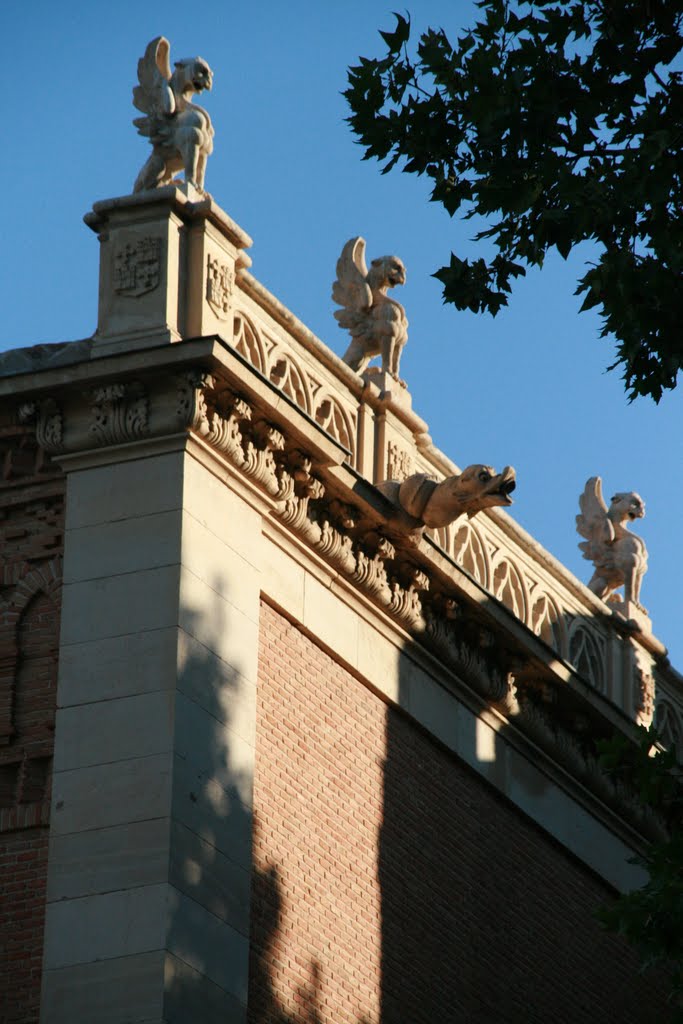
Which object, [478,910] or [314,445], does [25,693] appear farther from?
[478,910]

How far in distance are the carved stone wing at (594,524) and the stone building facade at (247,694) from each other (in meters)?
2.34

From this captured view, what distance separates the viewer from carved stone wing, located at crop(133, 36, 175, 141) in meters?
23.8

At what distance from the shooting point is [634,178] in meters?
18.8

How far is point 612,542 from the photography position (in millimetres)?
29641

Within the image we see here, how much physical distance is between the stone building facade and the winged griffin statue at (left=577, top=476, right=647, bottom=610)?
2.36 meters

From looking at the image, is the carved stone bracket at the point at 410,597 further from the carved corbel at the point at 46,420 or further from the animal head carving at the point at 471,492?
the carved corbel at the point at 46,420

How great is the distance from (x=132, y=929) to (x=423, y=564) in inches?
226

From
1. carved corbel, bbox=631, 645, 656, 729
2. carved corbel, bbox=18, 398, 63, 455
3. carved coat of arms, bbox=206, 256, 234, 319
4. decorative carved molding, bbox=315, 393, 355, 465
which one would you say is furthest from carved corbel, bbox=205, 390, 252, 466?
carved corbel, bbox=631, 645, 656, 729

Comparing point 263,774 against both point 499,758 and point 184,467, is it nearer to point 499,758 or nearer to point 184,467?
point 184,467

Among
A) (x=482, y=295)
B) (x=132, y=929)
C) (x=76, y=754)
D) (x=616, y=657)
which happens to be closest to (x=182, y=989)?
(x=132, y=929)

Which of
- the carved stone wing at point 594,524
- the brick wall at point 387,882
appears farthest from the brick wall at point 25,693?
the carved stone wing at point 594,524

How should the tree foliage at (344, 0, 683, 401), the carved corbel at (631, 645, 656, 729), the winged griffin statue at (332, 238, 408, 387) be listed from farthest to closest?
the carved corbel at (631, 645, 656, 729), the winged griffin statue at (332, 238, 408, 387), the tree foliage at (344, 0, 683, 401)

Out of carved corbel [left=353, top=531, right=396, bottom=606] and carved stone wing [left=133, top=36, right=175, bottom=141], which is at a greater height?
carved stone wing [left=133, top=36, right=175, bottom=141]

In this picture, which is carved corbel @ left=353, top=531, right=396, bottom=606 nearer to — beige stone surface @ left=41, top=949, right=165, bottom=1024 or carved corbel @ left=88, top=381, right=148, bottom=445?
carved corbel @ left=88, top=381, right=148, bottom=445
